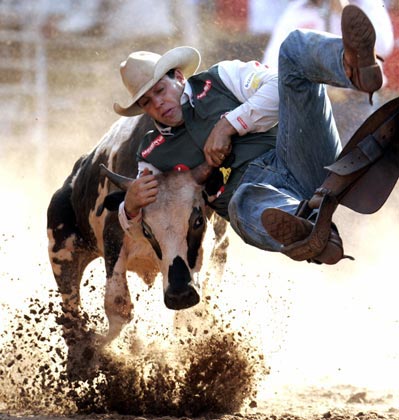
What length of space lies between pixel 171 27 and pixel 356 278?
3.28 m

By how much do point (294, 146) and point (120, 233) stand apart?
4.66ft

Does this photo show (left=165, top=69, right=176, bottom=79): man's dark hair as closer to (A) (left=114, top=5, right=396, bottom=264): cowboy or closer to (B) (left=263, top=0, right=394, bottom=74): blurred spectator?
(A) (left=114, top=5, right=396, bottom=264): cowboy

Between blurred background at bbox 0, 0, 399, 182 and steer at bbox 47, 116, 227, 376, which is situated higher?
A: steer at bbox 47, 116, 227, 376

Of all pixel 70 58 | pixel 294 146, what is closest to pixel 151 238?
pixel 294 146

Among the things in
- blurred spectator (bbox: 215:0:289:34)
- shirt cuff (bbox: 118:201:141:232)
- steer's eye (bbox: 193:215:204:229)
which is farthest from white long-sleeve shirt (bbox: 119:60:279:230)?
blurred spectator (bbox: 215:0:289:34)

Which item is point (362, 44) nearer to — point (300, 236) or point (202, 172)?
point (300, 236)

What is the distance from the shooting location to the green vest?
4.39m

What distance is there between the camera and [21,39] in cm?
1080

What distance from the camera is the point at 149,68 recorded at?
14.7 ft

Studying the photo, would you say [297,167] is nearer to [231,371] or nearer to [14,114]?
[231,371]

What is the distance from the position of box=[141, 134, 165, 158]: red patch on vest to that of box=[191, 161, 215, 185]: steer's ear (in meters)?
0.18

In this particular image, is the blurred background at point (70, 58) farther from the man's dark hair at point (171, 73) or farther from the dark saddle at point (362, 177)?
the dark saddle at point (362, 177)

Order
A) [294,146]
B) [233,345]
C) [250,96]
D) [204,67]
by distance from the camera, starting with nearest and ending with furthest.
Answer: [294,146] < [250,96] < [233,345] < [204,67]

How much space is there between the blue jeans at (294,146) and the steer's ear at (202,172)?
292 millimetres
